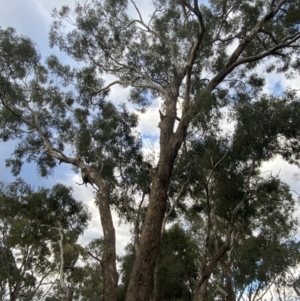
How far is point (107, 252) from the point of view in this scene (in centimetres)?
663

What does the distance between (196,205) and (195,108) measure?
4364 mm

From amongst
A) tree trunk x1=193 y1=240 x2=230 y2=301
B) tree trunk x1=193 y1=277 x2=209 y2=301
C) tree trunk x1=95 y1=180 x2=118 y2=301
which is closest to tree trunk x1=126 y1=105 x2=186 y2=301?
tree trunk x1=95 y1=180 x2=118 y2=301

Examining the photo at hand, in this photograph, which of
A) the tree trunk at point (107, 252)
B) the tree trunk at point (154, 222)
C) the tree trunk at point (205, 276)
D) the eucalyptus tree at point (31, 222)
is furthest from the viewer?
the eucalyptus tree at point (31, 222)

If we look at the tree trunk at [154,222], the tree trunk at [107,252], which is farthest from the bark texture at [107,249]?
the tree trunk at [154,222]

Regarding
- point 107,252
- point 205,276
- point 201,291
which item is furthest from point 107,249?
point 201,291

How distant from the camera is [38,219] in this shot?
39.3 feet

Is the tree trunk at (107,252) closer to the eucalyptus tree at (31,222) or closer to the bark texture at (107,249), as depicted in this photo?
the bark texture at (107,249)

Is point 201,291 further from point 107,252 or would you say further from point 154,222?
point 107,252

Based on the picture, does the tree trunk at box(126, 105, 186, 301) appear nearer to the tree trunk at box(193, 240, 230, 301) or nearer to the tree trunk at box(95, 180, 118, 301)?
the tree trunk at box(95, 180, 118, 301)

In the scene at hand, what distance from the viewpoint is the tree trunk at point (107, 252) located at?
6.20 meters

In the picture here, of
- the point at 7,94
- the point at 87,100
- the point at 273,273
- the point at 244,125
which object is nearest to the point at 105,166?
the point at 87,100

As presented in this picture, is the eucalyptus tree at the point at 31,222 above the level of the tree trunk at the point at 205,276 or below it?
above

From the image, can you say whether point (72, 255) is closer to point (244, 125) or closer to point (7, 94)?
point (7, 94)

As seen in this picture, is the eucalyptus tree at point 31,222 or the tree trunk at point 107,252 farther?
the eucalyptus tree at point 31,222
